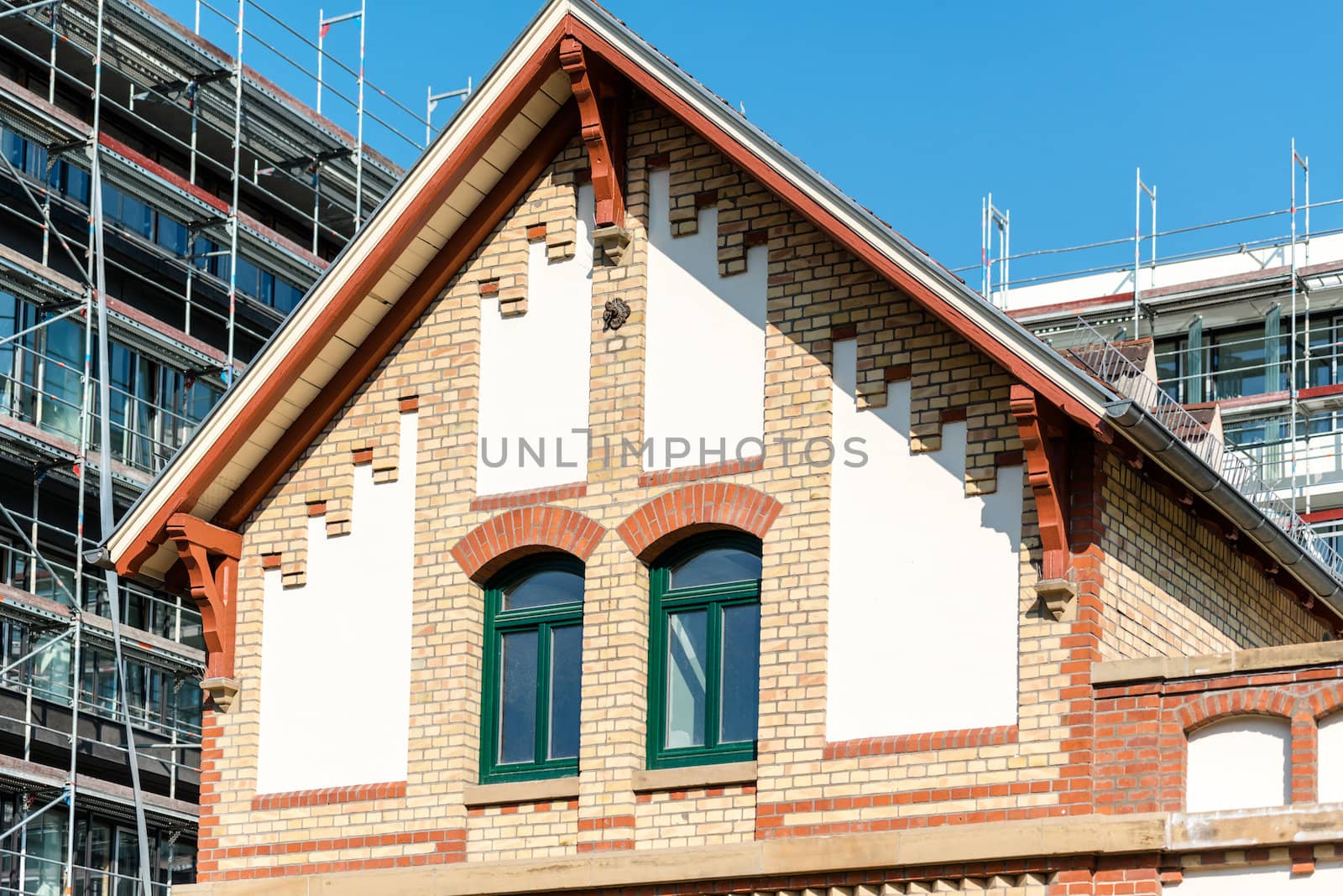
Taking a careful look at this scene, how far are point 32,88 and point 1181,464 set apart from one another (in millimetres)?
26393

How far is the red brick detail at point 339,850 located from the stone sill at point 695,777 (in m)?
1.67

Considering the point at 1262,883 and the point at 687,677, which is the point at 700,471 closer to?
the point at 687,677

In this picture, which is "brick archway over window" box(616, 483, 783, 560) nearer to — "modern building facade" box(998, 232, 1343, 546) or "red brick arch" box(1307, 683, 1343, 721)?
"red brick arch" box(1307, 683, 1343, 721)

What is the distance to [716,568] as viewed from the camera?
55.9ft

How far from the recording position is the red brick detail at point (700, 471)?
1686cm

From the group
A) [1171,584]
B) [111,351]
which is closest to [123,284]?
[111,351]

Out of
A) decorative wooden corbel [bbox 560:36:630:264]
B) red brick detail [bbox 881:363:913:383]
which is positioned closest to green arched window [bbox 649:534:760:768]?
red brick detail [bbox 881:363:913:383]

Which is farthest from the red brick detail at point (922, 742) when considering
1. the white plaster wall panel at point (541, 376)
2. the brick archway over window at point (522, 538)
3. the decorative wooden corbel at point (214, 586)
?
the decorative wooden corbel at point (214, 586)

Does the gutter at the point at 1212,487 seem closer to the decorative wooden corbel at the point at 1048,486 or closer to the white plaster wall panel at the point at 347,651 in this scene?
the decorative wooden corbel at the point at 1048,486

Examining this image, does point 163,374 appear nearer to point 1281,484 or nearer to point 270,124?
point 270,124

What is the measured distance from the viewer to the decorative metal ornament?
58.3 ft

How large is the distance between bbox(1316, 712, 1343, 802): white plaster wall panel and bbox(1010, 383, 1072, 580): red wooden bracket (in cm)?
206

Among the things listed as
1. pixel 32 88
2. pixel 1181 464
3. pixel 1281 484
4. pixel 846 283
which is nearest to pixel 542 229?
pixel 846 283

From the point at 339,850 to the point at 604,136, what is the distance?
6289mm
